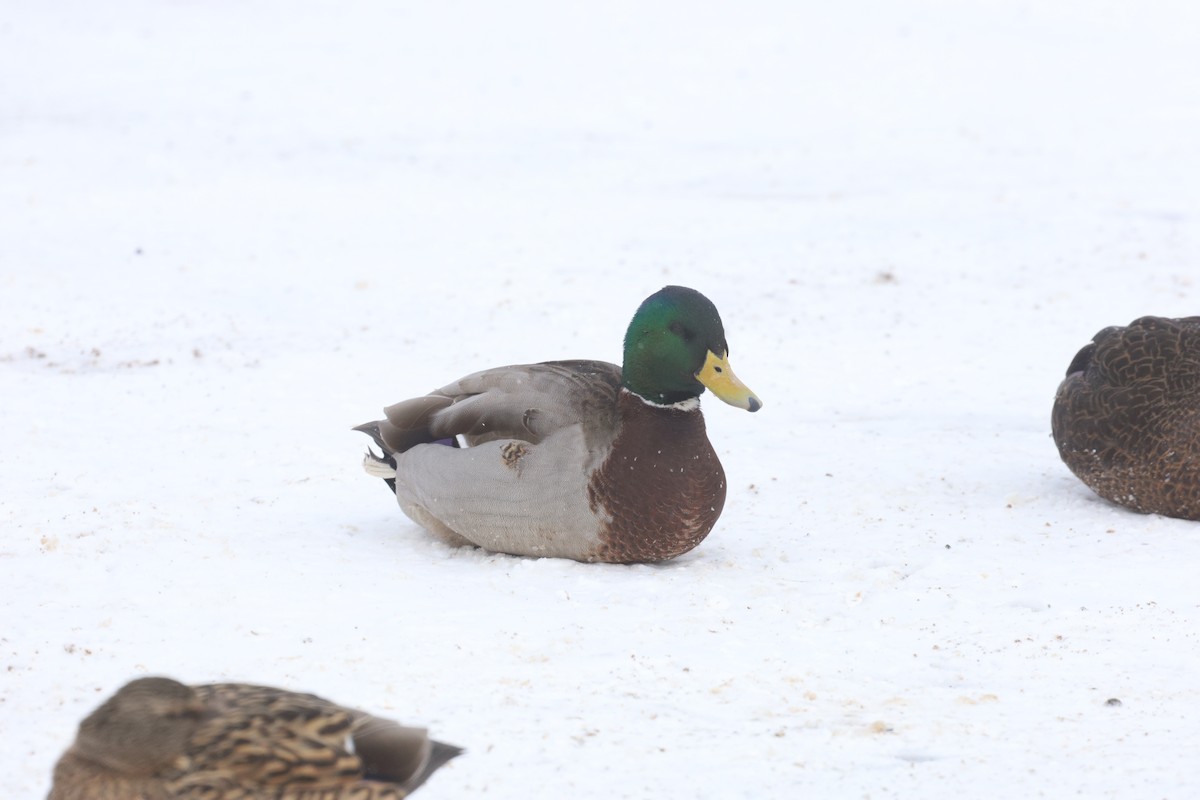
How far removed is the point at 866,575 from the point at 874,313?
472 cm

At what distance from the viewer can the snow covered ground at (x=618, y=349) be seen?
4.47 metres

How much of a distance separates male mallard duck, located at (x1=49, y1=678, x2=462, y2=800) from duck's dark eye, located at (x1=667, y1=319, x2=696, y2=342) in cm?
292

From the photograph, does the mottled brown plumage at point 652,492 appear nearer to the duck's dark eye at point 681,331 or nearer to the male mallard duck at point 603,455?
the male mallard duck at point 603,455

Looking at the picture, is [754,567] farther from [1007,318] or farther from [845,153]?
[845,153]

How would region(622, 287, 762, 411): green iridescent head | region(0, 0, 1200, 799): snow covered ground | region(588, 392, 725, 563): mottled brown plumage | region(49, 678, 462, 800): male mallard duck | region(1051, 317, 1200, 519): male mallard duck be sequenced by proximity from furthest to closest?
region(1051, 317, 1200, 519): male mallard duck < region(622, 287, 762, 411): green iridescent head < region(588, 392, 725, 563): mottled brown plumage < region(0, 0, 1200, 799): snow covered ground < region(49, 678, 462, 800): male mallard duck

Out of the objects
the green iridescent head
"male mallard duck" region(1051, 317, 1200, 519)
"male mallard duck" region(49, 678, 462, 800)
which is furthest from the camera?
"male mallard duck" region(1051, 317, 1200, 519)

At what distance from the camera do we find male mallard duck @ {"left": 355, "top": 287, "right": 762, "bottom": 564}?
5785 mm

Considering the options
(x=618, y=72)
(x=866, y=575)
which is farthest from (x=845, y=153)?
(x=866, y=575)

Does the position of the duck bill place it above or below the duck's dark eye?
below

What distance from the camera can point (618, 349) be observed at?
9500 millimetres

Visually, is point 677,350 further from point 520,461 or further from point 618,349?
point 618,349

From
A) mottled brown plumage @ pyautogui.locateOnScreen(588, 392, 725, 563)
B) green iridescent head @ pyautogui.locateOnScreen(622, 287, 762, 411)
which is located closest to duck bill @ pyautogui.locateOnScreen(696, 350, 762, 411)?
green iridescent head @ pyautogui.locateOnScreen(622, 287, 762, 411)

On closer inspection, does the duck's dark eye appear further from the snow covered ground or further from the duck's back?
Result: the snow covered ground

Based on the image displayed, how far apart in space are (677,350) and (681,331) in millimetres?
77
